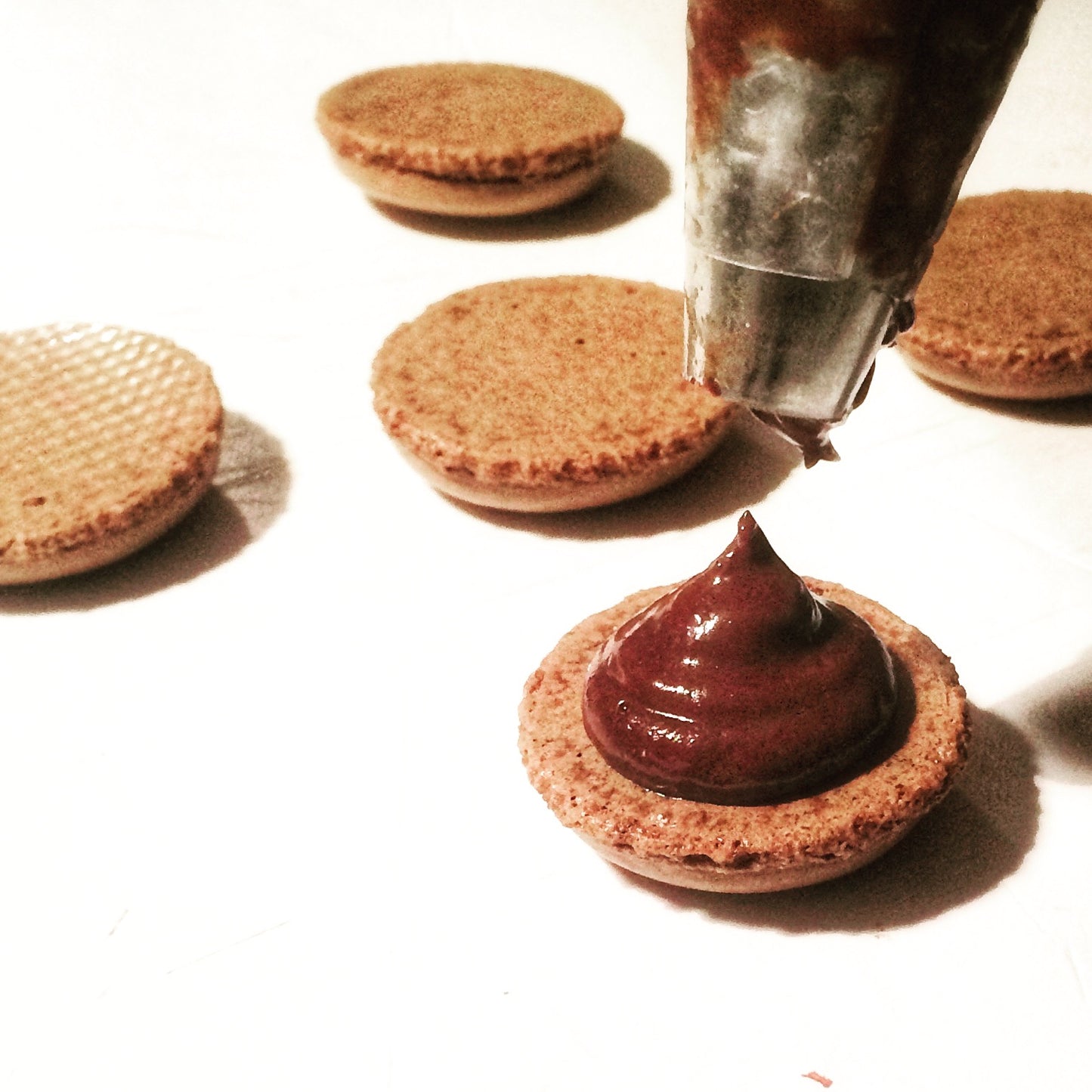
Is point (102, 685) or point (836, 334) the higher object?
point (836, 334)

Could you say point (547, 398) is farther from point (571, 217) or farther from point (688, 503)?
point (571, 217)

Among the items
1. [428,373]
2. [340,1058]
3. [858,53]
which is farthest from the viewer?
[428,373]

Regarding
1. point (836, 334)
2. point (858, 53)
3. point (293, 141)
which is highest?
point (858, 53)

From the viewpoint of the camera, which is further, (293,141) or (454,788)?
(293,141)

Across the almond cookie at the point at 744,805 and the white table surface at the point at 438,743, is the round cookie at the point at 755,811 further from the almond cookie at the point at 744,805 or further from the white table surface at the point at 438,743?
the white table surface at the point at 438,743

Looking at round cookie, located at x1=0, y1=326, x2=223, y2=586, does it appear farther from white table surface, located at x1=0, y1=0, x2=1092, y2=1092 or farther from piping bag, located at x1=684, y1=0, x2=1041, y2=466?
piping bag, located at x1=684, y1=0, x2=1041, y2=466

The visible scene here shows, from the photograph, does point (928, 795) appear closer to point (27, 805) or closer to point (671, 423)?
point (671, 423)

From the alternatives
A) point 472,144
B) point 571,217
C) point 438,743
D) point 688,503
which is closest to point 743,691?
point 438,743

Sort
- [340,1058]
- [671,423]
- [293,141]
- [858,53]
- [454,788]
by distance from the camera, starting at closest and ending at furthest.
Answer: [858,53] < [340,1058] < [454,788] < [671,423] < [293,141]

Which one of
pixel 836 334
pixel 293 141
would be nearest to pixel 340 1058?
pixel 836 334
